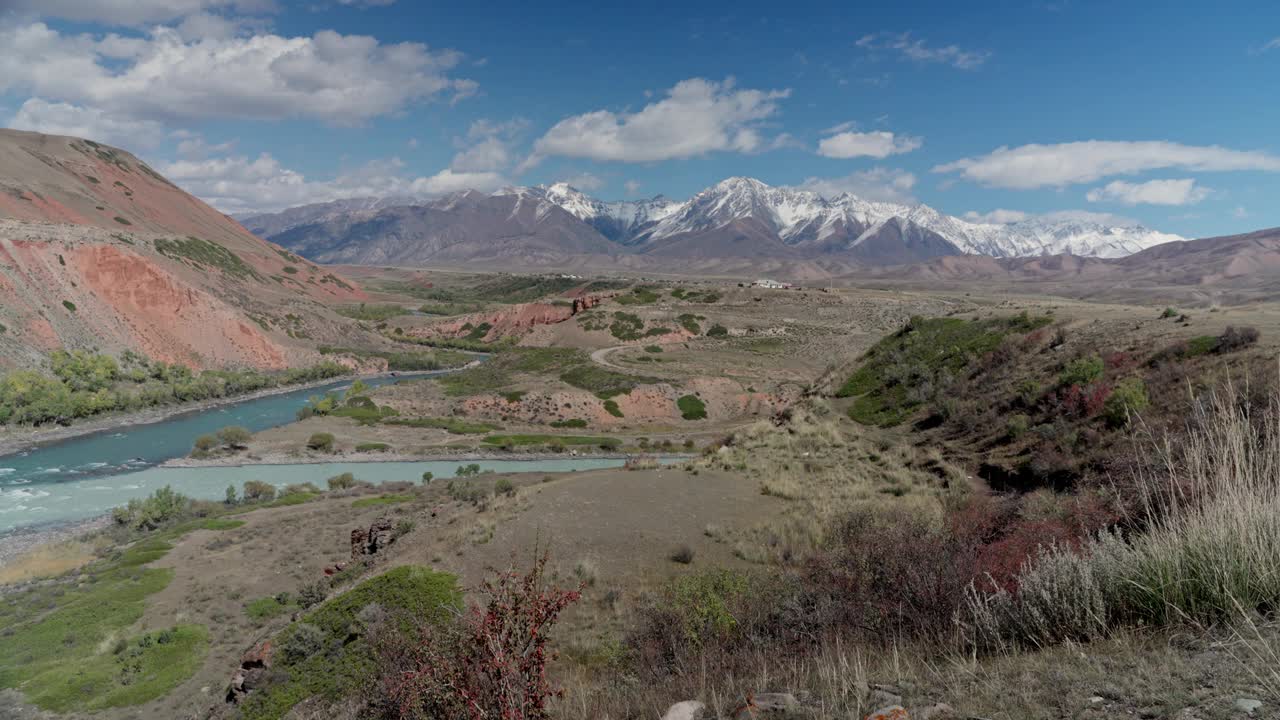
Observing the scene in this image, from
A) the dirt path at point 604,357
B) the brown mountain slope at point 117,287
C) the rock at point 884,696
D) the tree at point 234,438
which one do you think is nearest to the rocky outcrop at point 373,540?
the rock at point 884,696

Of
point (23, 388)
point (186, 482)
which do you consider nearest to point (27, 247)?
point (23, 388)

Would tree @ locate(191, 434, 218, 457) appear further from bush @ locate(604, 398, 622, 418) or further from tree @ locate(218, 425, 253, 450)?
bush @ locate(604, 398, 622, 418)

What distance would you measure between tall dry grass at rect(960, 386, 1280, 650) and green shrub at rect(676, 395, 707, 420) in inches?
1963

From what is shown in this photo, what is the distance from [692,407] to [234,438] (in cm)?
3598

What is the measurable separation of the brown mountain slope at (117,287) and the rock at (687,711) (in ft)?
Result: 240

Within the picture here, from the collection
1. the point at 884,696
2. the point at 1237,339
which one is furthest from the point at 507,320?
the point at 884,696

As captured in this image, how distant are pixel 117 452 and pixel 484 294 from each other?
146382mm

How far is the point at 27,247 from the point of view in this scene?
6656cm

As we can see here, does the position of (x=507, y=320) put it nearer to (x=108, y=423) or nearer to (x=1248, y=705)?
(x=108, y=423)

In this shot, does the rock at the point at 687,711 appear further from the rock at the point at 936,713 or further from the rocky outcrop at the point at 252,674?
the rocky outcrop at the point at 252,674

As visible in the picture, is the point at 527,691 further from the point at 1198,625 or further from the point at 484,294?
the point at 484,294

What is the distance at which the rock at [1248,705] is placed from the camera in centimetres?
331

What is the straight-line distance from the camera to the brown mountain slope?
2457 inches

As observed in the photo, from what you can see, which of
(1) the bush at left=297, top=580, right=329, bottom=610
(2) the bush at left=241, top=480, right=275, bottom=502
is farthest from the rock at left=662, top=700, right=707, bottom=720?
(2) the bush at left=241, top=480, right=275, bottom=502
